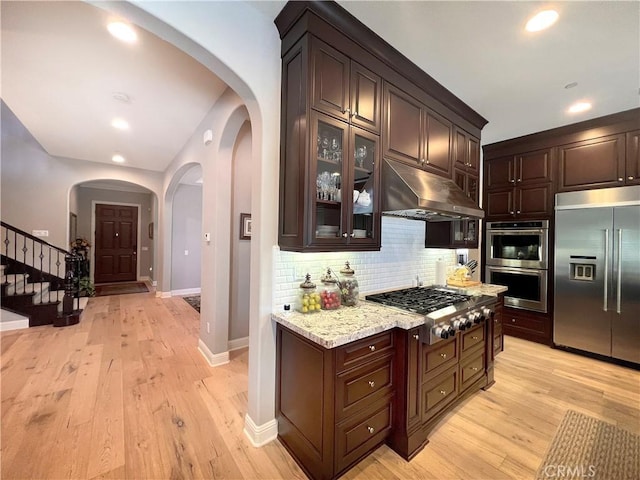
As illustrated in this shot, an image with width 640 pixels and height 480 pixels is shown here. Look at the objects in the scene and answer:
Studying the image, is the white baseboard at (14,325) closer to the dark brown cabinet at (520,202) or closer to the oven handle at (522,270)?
the oven handle at (522,270)

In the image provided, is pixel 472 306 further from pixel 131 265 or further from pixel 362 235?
pixel 131 265

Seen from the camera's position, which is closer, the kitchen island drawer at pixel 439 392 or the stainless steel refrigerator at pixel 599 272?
the kitchen island drawer at pixel 439 392

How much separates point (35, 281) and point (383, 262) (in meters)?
6.35

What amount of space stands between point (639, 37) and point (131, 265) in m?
10.8

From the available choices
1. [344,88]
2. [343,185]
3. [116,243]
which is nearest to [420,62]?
[344,88]

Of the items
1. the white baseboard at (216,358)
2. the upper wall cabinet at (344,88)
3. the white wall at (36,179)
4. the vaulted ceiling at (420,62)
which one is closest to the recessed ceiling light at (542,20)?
the vaulted ceiling at (420,62)

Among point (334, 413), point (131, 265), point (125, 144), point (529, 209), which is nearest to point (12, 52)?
point (125, 144)

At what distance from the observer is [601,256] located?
321cm

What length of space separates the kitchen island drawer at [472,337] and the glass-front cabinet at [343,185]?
1.16m

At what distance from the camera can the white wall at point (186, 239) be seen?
6.70m

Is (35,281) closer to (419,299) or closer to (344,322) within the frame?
(344,322)

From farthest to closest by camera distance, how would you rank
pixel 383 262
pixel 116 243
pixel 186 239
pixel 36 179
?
pixel 116 243 → pixel 186 239 → pixel 36 179 → pixel 383 262

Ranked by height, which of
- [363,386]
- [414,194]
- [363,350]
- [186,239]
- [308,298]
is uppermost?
[414,194]

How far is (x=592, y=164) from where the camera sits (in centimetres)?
340
